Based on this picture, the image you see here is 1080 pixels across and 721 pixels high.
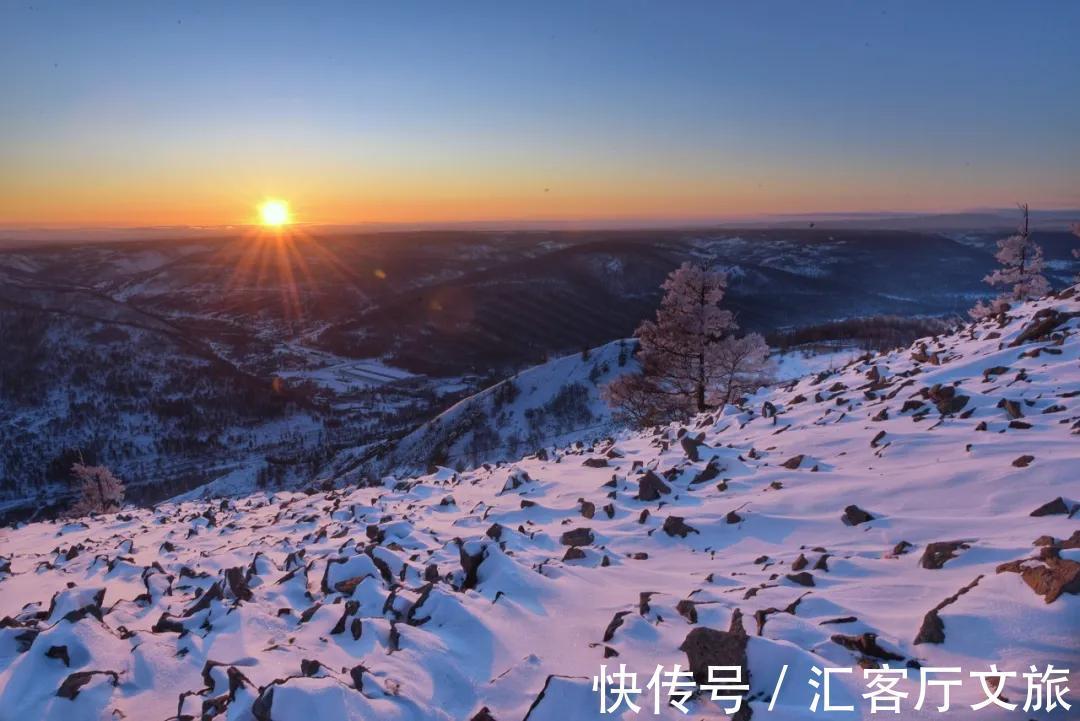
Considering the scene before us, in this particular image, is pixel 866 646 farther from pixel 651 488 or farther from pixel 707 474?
pixel 707 474

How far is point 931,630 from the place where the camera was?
3721 mm

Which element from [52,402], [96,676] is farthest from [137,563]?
[52,402]

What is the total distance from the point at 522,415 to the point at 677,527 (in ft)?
144

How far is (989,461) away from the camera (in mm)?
6336

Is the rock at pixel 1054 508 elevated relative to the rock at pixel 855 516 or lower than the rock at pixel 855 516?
elevated

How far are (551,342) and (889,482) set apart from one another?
511ft

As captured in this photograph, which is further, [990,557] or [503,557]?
[503,557]

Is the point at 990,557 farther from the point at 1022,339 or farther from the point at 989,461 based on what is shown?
the point at 1022,339

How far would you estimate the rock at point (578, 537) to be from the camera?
7.24 metres

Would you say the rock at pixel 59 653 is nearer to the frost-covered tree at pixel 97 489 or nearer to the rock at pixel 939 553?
the rock at pixel 939 553

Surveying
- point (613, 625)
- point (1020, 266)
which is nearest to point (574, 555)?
point (613, 625)

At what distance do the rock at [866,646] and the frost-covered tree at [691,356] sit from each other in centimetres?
1536

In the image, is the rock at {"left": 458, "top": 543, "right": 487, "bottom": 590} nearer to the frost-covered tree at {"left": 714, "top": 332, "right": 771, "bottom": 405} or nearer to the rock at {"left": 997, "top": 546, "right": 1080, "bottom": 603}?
the rock at {"left": 997, "top": 546, "right": 1080, "bottom": 603}

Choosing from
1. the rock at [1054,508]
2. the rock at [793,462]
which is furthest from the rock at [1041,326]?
the rock at [1054,508]
